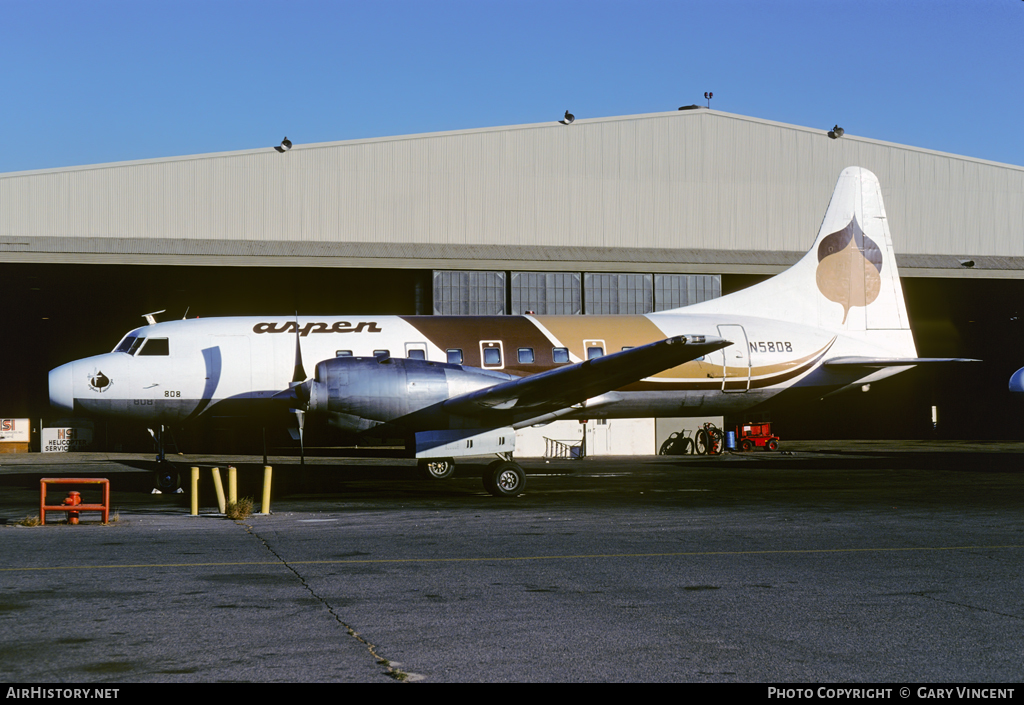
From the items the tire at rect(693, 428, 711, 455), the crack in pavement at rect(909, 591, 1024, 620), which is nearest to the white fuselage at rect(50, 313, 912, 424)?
the tire at rect(693, 428, 711, 455)

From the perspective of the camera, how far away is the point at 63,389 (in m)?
19.7

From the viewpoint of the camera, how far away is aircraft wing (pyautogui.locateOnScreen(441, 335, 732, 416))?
1686 cm

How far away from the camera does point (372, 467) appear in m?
28.8

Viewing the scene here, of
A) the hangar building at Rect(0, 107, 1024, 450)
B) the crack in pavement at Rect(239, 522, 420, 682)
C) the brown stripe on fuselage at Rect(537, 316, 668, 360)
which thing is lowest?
the crack in pavement at Rect(239, 522, 420, 682)

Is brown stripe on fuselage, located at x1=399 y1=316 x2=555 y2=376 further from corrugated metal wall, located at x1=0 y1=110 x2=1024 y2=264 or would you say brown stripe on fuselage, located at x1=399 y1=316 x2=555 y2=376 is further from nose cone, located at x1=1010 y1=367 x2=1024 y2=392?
nose cone, located at x1=1010 y1=367 x2=1024 y2=392

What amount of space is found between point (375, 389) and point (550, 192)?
2286 cm

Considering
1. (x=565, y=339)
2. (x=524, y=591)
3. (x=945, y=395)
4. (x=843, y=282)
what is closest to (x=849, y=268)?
(x=843, y=282)

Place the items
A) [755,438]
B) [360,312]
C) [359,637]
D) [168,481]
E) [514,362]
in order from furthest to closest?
[360,312] → [755,438] → [514,362] → [168,481] → [359,637]

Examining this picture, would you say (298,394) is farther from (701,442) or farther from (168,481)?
(701,442)

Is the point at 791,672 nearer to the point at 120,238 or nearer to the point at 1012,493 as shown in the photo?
the point at 1012,493

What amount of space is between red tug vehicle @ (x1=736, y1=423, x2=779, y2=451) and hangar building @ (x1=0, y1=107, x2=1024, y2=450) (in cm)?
602

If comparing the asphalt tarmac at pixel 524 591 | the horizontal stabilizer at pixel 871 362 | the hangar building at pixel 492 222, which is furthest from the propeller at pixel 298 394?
the hangar building at pixel 492 222

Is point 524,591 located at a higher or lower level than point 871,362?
lower

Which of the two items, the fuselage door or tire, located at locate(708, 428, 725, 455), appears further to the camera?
tire, located at locate(708, 428, 725, 455)
